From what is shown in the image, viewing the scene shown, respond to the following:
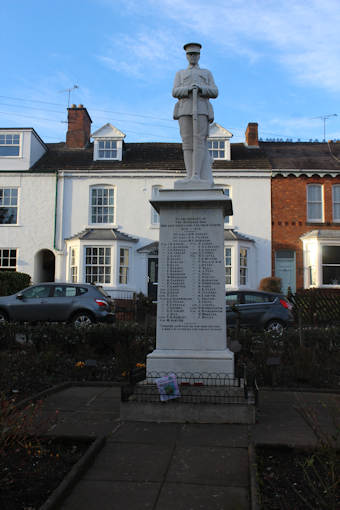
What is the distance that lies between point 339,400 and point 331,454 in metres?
3.89

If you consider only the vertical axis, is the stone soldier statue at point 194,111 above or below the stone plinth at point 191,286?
above

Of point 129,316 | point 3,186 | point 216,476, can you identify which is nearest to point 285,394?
point 216,476

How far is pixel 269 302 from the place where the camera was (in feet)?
53.4

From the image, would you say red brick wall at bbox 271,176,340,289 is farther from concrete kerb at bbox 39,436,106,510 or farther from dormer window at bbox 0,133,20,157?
concrete kerb at bbox 39,436,106,510

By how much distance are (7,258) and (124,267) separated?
6.21 meters

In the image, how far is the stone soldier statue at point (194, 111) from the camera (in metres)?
7.64

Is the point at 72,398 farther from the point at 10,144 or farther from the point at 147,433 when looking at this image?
the point at 10,144

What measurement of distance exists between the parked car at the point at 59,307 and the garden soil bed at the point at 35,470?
34.6 feet

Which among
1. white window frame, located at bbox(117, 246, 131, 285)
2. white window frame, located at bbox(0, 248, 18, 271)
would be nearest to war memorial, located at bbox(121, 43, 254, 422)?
white window frame, located at bbox(117, 246, 131, 285)

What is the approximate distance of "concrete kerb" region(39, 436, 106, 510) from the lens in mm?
3607

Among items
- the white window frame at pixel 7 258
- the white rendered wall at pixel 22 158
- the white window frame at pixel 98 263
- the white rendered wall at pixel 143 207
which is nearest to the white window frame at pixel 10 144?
the white rendered wall at pixel 22 158

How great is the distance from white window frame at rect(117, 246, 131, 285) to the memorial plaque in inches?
704

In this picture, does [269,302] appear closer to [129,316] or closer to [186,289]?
[129,316]

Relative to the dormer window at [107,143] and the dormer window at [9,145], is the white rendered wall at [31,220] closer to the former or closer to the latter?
the dormer window at [9,145]
